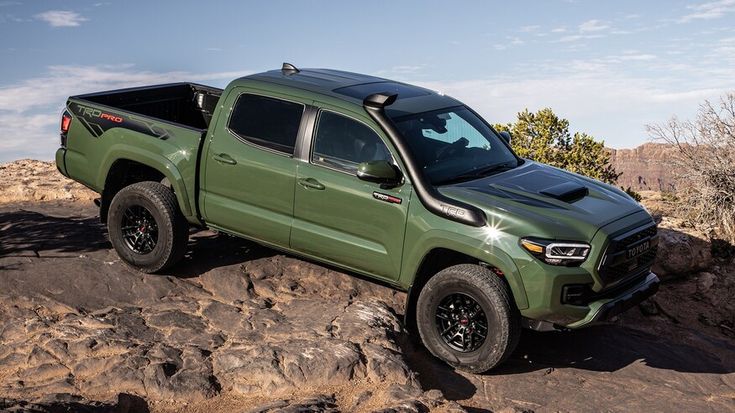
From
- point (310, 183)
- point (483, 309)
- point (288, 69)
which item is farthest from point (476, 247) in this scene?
point (288, 69)

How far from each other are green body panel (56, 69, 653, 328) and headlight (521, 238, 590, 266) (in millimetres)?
45

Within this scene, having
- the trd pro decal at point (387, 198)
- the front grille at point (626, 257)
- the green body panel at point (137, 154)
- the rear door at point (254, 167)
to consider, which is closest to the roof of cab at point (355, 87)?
the rear door at point (254, 167)

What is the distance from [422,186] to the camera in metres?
6.95

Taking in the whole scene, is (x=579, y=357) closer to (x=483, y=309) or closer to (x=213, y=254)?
(x=483, y=309)

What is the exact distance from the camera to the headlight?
6.54 metres

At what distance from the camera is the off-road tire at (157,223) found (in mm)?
8266

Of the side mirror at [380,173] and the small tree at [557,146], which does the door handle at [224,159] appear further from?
the small tree at [557,146]

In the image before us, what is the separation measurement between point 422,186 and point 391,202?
0.32m

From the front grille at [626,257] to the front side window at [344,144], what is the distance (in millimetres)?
1947

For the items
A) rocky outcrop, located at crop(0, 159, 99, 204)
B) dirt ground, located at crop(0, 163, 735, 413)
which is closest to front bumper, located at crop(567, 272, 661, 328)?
dirt ground, located at crop(0, 163, 735, 413)

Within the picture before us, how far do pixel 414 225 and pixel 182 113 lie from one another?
4224mm

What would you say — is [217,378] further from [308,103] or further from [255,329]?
[308,103]

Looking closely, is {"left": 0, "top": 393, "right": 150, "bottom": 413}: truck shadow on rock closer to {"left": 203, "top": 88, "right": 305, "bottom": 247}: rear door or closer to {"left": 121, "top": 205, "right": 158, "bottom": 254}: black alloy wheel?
{"left": 203, "top": 88, "right": 305, "bottom": 247}: rear door

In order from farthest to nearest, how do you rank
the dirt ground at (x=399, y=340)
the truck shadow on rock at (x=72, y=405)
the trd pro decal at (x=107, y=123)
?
the trd pro decal at (x=107, y=123) → the dirt ground at (x=399, y=340) → the truck shadow on rock at (x=72, y=405)
